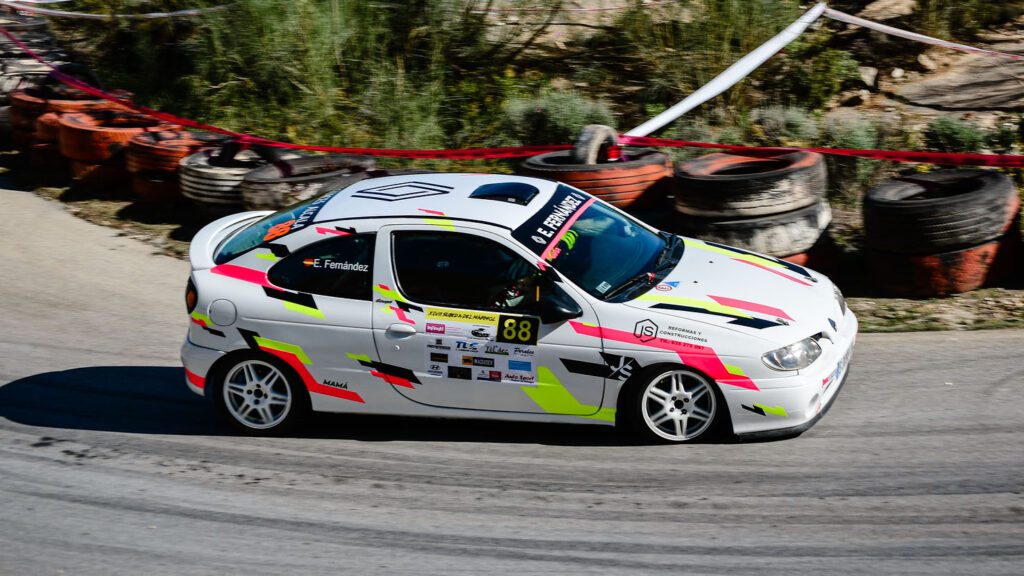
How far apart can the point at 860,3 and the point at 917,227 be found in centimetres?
916

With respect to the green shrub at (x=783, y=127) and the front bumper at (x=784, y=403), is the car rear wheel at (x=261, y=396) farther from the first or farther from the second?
the green shrub at (x=783, y=127)

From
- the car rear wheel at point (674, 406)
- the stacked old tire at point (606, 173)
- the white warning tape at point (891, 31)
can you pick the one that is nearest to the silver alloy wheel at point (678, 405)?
the car rear wheel at point (674, 406)

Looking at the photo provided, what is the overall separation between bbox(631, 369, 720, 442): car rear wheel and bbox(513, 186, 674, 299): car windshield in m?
0.60

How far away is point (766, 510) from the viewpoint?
4.88 metres

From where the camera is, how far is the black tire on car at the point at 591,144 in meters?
9.27

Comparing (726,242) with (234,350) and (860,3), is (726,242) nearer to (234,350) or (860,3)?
(234,350)

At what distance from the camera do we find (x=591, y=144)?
367 inches

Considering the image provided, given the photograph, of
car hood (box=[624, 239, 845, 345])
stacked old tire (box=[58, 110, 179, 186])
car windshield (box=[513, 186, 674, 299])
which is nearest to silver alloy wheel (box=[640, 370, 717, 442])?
car hood (box=[624, 239, 845, 345])

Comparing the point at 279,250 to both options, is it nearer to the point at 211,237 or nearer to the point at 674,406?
the point at 211,237

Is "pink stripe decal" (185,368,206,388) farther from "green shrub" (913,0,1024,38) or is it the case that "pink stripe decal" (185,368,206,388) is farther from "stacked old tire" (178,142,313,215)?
"green shrub" (913,0,1024,38)

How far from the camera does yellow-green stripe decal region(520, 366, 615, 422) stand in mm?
5578

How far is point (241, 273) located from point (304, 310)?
21.5 inches

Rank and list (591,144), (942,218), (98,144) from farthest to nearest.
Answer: (98,144) < (591,144) < (942,218)

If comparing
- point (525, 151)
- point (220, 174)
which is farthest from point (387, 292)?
point (525, 151)
